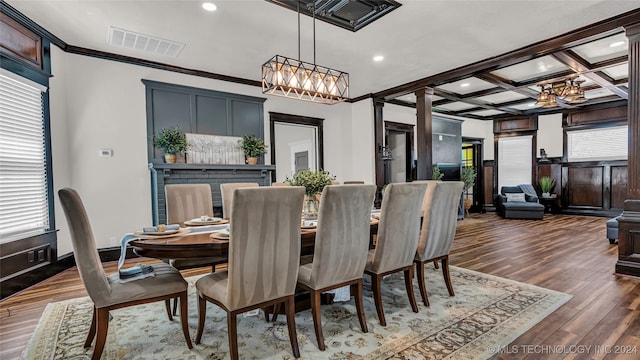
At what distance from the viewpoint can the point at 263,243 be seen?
1685 millimetres

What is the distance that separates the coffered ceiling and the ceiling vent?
0.07 metres

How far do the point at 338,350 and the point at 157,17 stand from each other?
3.46 meters

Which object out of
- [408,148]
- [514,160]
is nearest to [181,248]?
[408,148]

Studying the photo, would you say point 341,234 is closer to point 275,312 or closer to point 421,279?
point 275,312

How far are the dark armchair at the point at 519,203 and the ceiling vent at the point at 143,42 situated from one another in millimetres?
7610

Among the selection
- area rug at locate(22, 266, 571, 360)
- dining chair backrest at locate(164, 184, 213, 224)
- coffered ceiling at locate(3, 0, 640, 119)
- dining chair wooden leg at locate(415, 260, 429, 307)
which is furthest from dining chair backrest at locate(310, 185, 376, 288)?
coffered ceiling at locate(3, 0, 640, 119)

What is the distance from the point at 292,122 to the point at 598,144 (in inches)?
291

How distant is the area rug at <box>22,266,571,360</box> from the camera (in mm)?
1906

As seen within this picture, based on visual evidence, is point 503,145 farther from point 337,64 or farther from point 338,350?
point 338,350

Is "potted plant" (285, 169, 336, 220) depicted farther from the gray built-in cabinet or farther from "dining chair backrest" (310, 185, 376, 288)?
the gray built-in cabinet

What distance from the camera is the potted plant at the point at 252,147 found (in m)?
4.96

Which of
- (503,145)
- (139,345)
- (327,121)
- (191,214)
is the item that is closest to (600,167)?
(503,145)

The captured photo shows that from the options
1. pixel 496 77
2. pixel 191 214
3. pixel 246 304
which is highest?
pixel 496 77

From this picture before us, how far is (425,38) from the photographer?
371 cm
